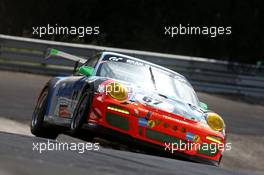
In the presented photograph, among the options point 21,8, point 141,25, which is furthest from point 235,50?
point 21,8

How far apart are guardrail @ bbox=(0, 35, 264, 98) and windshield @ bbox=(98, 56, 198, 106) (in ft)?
34.4

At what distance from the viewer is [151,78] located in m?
9.77

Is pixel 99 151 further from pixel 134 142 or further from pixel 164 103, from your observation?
pixel 164 103

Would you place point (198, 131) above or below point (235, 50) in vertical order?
above

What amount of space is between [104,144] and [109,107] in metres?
1.68

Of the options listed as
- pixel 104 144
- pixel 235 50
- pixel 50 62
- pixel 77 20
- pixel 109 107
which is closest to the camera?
pixel 109 107

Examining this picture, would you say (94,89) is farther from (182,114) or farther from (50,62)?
(50,62)

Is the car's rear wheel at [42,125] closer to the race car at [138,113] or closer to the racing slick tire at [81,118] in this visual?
the race car at [138,113]

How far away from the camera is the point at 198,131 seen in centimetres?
886

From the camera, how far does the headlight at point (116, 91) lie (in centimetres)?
869

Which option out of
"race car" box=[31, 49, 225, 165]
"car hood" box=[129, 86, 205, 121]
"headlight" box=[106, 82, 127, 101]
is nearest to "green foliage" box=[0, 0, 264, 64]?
"race car" box=[31, 49, 225, 165]

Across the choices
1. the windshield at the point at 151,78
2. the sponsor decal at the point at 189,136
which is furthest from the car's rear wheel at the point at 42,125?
the sponsor decal at the point at 189,136

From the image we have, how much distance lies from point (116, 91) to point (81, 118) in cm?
52

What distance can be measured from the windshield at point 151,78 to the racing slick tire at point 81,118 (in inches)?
32.8
